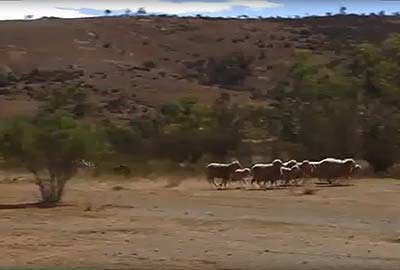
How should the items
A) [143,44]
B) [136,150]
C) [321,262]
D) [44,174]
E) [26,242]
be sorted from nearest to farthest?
[321,262] < [26,242] < [44,174] < [136,150] < [143,44]

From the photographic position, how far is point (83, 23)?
398 ft

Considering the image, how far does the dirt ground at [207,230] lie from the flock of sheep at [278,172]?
5.58 feet

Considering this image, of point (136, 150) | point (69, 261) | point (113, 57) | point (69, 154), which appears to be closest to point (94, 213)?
point (69, 154)

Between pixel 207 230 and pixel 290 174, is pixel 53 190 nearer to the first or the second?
pixel 207 230

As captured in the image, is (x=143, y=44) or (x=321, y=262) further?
(x=143, y=44)

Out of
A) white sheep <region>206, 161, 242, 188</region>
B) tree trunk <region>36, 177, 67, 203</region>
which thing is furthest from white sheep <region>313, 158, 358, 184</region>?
tree trunk <region>36, 177, 67, 203</region>

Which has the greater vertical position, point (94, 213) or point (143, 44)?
point (143, 44)

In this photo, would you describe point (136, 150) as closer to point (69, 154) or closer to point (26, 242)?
point (69, 154)

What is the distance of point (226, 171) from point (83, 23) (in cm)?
8631

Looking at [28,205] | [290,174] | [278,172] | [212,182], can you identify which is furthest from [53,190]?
[290,174]

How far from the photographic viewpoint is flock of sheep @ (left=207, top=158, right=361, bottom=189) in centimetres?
3716

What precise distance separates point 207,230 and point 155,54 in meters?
87.8

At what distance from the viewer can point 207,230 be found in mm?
22000

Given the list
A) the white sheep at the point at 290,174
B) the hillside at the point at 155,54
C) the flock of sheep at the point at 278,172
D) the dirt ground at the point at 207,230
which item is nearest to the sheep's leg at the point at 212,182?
the flock of sheep at the point at 278,172
